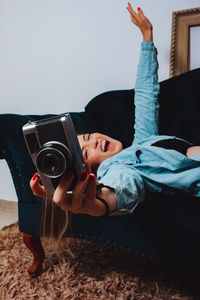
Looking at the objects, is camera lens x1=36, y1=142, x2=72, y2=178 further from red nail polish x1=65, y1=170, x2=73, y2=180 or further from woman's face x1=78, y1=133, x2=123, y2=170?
woman's face x1=78, y1=133, x2=123, y2=170

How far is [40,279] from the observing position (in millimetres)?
1060

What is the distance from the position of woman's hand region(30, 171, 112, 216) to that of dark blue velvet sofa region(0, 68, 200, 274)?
290 mm

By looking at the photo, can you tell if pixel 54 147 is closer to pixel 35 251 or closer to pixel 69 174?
pixel 69 174

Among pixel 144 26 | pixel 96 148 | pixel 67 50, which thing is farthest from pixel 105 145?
pixel 67 50

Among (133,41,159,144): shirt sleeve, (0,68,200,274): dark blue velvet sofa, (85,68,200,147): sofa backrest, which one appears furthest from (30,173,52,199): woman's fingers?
(85,68,200,147): sofa backrest

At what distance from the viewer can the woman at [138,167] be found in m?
0.57

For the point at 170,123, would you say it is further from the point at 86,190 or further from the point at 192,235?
the point at 86,190

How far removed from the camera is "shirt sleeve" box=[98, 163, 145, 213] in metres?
0.63

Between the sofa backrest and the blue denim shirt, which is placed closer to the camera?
the blue denim shirt

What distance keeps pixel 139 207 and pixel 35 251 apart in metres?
0.60

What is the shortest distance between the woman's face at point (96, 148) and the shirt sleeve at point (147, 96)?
0.20 m

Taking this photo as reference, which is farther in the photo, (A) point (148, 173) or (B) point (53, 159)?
(A) point (148, 173)

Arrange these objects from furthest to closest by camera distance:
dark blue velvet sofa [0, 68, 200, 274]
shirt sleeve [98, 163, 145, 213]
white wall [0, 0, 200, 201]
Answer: white wall [0, 0, 200, 201] → dark blue velvet sofa [0, 68, 200, 274] → shirt sleeve [98, 163, 145, 213]

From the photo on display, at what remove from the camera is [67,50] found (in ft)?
5.88
